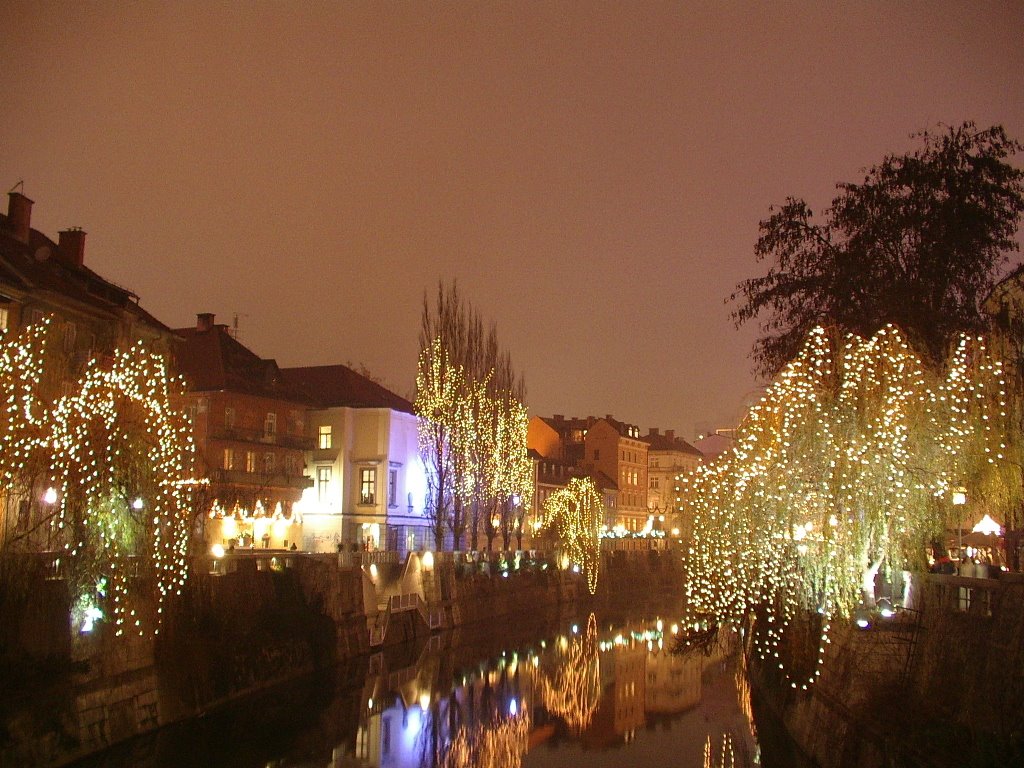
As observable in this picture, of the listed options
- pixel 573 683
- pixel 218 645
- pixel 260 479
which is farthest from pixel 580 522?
pixel 218 645

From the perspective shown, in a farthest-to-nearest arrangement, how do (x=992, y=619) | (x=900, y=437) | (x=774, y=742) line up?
1. (x=774, y=742)
2. (x=900, y=437)
3. (x=992, y=619)

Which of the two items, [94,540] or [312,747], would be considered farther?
[312,747]

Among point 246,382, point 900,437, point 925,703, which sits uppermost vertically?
point 246,382

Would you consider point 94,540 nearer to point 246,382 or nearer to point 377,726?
point 377,726

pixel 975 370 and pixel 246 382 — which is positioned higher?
pixel 246 382

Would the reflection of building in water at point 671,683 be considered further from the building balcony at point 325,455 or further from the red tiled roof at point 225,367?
the red tiled roof at point 225,367

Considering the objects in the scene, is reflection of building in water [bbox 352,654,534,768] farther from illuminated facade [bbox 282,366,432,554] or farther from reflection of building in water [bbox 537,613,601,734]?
illuminated facade [bbox 282,366,432,554]

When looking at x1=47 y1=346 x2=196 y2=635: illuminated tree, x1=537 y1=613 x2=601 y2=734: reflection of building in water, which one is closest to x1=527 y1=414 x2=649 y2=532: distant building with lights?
x1=537 y1=613 x2=601 y2=734: reflection of building in water

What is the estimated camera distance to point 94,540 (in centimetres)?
2281

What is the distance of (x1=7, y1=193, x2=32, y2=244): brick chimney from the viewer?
39.4m

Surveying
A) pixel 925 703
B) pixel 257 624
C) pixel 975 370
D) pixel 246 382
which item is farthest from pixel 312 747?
pixel 246 382

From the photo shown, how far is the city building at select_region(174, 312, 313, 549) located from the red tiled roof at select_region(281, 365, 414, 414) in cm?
261

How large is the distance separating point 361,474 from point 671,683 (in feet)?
91.0

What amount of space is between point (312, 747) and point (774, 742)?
443 inches
